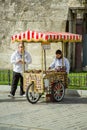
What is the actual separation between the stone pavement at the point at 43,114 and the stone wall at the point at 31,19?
38.8 feet

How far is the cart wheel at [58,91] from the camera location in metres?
15.4

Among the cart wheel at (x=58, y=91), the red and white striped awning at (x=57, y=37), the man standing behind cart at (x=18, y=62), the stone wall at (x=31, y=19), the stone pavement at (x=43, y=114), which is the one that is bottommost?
the stone pavement at (x=43, y=114)

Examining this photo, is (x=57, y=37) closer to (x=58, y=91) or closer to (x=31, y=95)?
(x=58, y=91)

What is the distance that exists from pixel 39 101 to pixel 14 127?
4631 mm

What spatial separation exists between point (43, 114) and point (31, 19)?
16156 mm

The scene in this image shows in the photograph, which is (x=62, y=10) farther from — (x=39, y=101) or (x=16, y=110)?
(x=16, y=110)

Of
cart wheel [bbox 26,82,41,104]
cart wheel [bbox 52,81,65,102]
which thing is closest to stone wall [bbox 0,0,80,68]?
cart wheel [bbox 52,81,65,102]

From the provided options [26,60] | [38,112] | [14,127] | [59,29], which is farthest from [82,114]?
[59,29]

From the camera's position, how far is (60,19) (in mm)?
28234

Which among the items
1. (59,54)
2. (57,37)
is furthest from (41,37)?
(59,54)

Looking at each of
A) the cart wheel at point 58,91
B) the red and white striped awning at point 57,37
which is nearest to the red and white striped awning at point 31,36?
the red and white striped awning at point 57,37

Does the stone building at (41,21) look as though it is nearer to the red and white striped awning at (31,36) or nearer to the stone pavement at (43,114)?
the stone pavement at (43,114)

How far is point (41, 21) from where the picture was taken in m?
28.5

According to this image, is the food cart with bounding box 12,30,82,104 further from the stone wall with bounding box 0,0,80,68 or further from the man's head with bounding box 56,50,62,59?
the stone wall with bounding box 0,0,80,68
